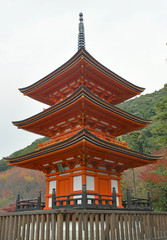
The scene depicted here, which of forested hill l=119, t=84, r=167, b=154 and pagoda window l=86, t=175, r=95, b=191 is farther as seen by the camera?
forested hill l=119, t=84, r=167, b=154

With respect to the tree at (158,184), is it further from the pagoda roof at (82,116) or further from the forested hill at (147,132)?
the pagoda roof at (82,116)

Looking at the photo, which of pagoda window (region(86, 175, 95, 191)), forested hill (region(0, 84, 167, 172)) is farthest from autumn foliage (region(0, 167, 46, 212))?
pagoda window (region(86, 175, 95, 191))

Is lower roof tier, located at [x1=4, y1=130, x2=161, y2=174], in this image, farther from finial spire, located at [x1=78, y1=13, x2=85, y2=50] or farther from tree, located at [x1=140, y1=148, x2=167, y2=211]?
tree, located at [x1=140, y1=148, x2=167, y2=211]

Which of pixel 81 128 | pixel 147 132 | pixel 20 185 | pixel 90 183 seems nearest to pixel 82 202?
pixel 90 183

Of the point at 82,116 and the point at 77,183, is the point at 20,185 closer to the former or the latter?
the point at 77,183

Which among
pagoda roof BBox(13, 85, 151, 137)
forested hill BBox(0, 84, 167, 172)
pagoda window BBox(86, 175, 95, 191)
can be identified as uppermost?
forested hill BBox(0, 84, 167, 172)

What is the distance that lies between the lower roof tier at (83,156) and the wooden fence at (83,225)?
12.1ft

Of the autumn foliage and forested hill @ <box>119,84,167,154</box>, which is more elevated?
forested hill @ <box>119,84,167,154</box>

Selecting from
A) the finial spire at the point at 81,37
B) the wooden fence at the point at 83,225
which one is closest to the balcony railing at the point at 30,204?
the wooden fence at the point at 83,225

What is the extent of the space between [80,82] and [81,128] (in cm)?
331

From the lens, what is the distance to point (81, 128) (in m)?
13.8

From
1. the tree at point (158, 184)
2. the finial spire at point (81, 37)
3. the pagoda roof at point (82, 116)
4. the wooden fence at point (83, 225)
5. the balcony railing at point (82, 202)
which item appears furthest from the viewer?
the tree at point (158, 184)

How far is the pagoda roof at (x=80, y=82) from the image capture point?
14.2m

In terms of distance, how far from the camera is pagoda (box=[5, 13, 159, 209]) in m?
12.5
